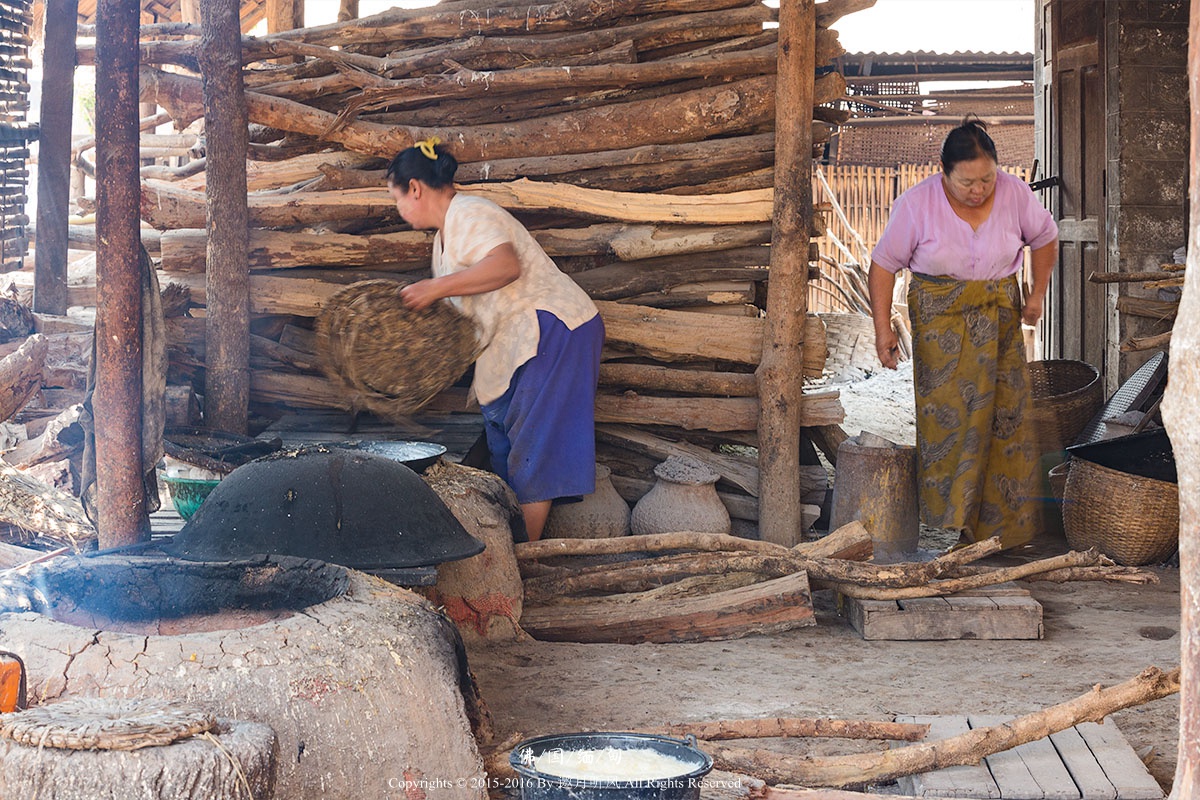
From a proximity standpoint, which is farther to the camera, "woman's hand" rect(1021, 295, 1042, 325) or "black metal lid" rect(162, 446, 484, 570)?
"woman's hand" rect(1021, 295, 1042, 325)

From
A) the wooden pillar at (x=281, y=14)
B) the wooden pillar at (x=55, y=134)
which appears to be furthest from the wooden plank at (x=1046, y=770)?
the wooden pillar at (x=281, y=14)

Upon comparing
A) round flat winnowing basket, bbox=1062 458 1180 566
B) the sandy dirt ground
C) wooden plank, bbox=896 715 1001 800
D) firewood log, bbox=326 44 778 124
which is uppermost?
firewood log, bbox=326 44 778 124

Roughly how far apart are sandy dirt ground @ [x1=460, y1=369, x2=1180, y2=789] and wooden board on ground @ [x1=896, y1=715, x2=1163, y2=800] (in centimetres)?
21

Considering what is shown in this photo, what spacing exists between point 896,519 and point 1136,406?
189 centimetres

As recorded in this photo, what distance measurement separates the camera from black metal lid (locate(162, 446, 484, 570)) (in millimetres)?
3721

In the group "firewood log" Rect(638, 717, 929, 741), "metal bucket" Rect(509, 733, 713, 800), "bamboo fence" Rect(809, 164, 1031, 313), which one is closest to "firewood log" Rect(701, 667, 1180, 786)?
"firewood log" Rect(638, 717, 929, 741)

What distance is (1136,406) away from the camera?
663 cm

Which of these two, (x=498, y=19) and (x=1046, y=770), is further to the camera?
(x=498, y=19)

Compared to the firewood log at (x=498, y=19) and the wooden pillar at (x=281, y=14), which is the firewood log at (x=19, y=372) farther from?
the wooden pillar at (x=281, y=14)

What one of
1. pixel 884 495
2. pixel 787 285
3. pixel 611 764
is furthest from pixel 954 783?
pixel 787 285

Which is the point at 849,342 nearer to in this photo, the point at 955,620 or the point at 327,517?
the point at 955,620

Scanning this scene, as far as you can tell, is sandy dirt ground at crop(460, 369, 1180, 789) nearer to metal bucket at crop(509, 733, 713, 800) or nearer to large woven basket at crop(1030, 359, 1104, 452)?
metal bucket at crop(509, 733, 713, 800)

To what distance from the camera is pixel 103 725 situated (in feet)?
7.20

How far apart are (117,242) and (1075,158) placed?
6765 mm
